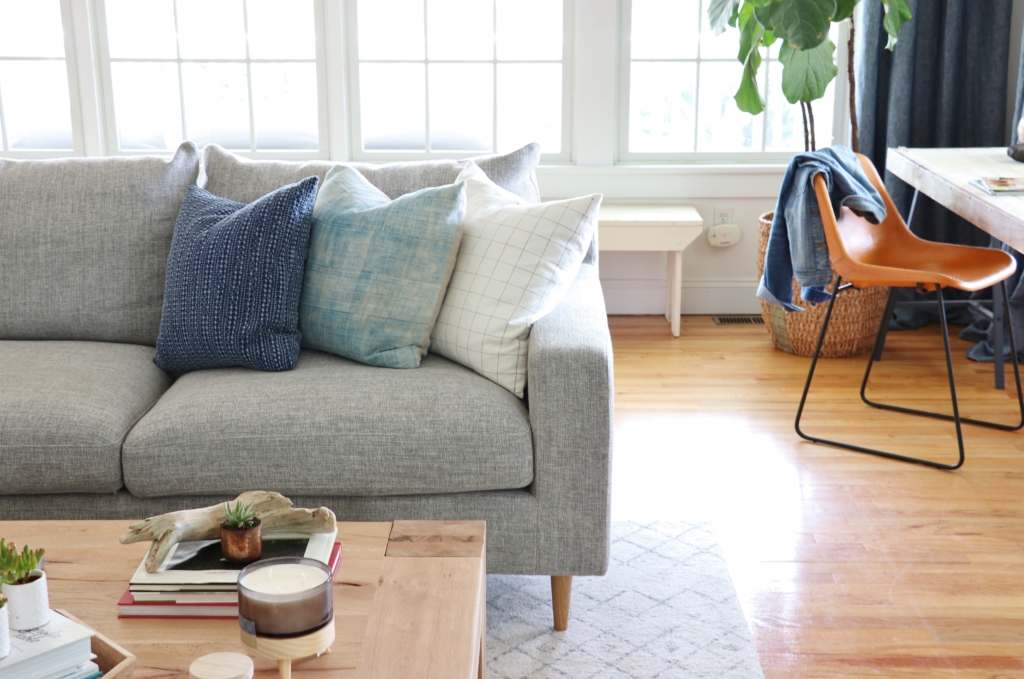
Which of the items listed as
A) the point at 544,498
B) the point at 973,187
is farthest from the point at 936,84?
the point at 544,498

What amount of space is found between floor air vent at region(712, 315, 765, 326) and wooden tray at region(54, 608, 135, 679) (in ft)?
11.0

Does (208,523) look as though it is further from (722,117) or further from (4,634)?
(722,117)

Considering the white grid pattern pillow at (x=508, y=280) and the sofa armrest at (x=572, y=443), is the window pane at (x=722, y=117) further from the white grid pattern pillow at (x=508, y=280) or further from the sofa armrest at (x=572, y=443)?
the sofa armrest at (x=572, y=443)

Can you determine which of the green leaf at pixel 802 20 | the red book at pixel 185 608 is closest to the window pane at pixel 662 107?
the green leaf at pixel 802 20

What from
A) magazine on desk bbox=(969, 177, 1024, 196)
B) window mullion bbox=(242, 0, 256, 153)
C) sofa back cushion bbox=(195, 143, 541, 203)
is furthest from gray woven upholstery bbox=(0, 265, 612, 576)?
window mullion bbox=(242, 0, 256, 153)

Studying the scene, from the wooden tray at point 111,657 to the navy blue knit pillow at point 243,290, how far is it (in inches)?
40.9

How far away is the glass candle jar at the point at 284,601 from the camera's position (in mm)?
1226

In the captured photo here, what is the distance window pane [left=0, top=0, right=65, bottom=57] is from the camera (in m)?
4.22

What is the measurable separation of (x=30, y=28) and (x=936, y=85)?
3.70 meters

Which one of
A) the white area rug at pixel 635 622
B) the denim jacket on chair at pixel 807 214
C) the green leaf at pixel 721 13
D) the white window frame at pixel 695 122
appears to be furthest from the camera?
the white window frame at pixel 695 122

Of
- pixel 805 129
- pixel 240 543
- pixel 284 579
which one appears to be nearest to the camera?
pixel 284 579

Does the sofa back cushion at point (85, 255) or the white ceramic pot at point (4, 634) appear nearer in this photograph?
the white ceramic pot at point (4, 634)

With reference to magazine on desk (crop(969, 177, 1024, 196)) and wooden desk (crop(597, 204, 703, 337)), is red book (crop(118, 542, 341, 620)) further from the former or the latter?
wooden desk (crop(597, 204, 703, 337))

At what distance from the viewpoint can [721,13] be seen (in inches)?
144
